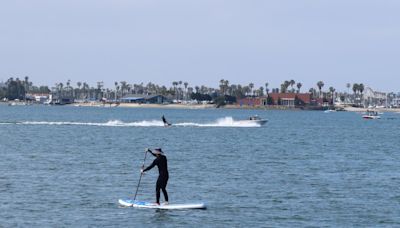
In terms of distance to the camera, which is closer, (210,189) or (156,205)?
(156,205)

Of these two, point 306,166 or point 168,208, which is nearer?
point 168,208

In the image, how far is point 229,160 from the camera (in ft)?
211

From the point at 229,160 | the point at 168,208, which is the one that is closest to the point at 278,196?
the point at 168,208

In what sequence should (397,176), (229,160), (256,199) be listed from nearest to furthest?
(256,199), (397,176), (229,160)

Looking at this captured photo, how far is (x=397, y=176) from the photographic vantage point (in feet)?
171

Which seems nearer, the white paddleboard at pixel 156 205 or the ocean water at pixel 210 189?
the ocean water at pixel 210 189

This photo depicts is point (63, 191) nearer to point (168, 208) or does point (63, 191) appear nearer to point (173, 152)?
point (168, 208)

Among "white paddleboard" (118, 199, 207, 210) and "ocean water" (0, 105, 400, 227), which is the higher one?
"white paddleboard" (118, 199, 207, 210)

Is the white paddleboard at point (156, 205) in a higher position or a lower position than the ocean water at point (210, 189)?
higher

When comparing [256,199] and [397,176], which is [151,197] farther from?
[397,176]

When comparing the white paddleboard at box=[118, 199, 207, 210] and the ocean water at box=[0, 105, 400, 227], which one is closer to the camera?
the ocean water at box=[0, 105, 400, 227]

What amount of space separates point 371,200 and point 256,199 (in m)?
5.03

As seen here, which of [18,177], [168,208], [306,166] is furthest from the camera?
[306,166]

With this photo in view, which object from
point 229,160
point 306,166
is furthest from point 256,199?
point 229,160
